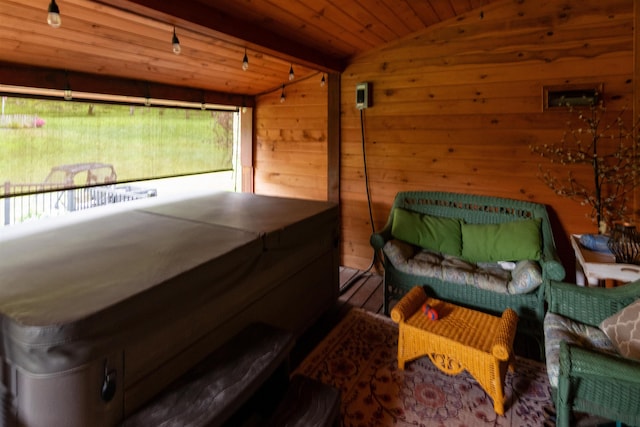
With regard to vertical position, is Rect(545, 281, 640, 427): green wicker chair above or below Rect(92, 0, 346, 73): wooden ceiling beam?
below

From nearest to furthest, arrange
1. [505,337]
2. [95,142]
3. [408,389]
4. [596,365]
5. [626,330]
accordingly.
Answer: [596,365]
[626,330]
[505,337]
[408,389]
[95,142]

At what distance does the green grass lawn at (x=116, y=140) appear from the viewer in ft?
8.67

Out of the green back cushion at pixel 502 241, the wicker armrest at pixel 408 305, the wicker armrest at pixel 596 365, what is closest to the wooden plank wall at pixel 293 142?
the green back cushion at pixel 502 241

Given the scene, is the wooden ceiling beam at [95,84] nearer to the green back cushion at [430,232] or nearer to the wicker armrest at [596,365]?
the green back cushion at [430,232]

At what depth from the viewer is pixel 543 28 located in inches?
116

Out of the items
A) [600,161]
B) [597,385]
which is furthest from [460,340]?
[600,161]

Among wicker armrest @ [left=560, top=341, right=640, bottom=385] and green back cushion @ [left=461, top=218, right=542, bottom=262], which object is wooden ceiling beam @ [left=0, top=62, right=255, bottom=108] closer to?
green back cushion @ [left=461, top=218, right=542, bottom=262]

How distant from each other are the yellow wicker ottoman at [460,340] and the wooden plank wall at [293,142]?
2123 millimetres

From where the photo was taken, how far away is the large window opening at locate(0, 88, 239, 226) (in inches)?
104

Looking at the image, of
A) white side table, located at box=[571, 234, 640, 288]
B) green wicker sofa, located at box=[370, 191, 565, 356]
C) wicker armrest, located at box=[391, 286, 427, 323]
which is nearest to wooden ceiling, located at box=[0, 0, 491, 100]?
green wicker sofa, located at box=[370, 191, 565, 356]

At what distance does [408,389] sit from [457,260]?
1182 millimetres

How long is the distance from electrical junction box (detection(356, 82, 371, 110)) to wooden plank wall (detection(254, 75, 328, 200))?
1.42ft

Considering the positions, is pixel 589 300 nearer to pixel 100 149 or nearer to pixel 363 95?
pixel 363 95

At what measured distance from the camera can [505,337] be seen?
6.31 feet
